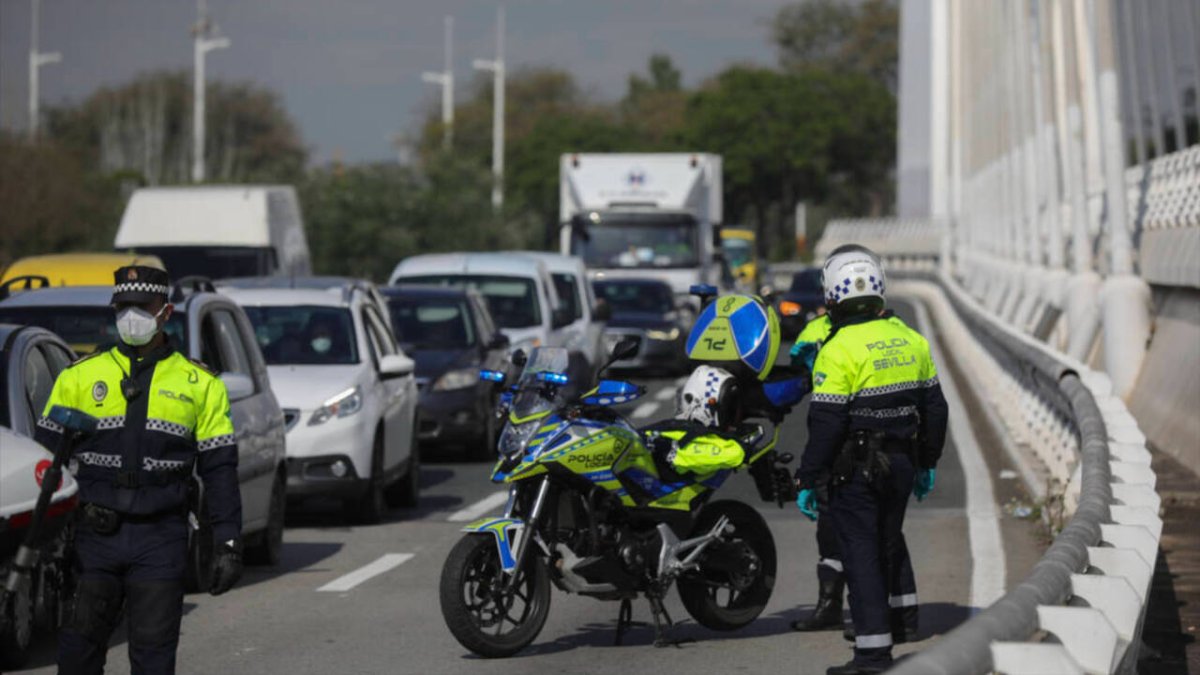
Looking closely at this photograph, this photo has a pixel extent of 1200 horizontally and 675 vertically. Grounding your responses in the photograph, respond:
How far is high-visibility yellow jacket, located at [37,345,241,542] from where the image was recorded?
24.4ft

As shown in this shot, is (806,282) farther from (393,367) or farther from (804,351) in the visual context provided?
(804,351)

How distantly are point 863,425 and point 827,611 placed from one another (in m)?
1.75

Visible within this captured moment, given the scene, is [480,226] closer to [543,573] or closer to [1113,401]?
[1113,401]

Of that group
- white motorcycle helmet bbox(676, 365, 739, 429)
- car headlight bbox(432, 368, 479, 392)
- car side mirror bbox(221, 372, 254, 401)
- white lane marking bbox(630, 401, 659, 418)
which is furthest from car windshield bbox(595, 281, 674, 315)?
white motorcycle helmet bbox(676, 365, 739, 429)

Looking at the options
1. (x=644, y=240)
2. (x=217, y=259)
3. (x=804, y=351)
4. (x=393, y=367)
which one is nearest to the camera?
(x=804, y=351)

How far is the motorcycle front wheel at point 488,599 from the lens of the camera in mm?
9406

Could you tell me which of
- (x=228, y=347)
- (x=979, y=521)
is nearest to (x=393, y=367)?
(x=228, y=347)

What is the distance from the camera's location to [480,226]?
209 feet

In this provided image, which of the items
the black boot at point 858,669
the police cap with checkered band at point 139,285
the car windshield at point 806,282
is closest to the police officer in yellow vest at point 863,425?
the black boot at point 858,669

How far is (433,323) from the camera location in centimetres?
2184

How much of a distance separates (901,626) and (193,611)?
366 centimetres

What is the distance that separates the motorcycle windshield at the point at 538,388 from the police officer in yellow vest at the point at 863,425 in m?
1.23

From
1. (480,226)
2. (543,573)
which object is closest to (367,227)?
(480,226)

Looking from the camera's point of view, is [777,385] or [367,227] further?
[367,227]
